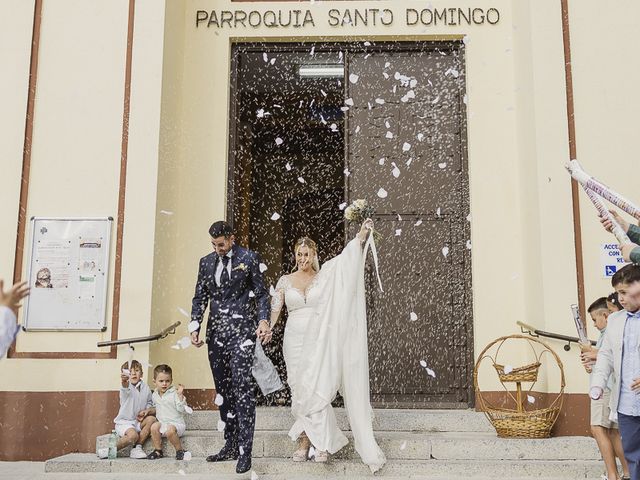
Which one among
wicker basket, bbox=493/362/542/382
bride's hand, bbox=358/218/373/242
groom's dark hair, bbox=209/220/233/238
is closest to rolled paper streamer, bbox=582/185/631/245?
bride's hand, bbox=358/218/373/242

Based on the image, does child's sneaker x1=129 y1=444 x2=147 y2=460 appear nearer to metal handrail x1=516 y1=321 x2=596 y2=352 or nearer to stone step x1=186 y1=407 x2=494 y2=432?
stone step x1=186 y1=407 x2=494 y2=432

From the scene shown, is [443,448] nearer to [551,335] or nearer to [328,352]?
[328,352]

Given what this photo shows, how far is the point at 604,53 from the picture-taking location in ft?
26.3

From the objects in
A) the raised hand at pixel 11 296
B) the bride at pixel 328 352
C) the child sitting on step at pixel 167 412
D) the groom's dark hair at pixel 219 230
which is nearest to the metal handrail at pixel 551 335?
the bride at pixel 328 352

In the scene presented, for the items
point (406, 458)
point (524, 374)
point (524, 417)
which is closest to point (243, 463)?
point (406, 458)

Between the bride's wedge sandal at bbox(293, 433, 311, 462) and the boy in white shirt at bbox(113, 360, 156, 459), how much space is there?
1362 mm

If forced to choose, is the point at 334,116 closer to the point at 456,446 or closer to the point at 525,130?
the point at 525,130

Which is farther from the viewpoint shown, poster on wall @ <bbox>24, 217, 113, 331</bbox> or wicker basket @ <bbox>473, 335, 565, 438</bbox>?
poster on wall @ <bbox>24, 217, 113, 331</bbox>

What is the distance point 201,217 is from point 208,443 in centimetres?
269

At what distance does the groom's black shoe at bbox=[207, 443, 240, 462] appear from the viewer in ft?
21.5

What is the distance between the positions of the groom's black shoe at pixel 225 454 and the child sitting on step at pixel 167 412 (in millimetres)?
368

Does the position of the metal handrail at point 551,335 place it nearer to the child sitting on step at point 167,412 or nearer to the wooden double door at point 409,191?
the wooden double door at point 409,191

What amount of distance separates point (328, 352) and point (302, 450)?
0.87 meters

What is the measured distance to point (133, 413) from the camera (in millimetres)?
6961
